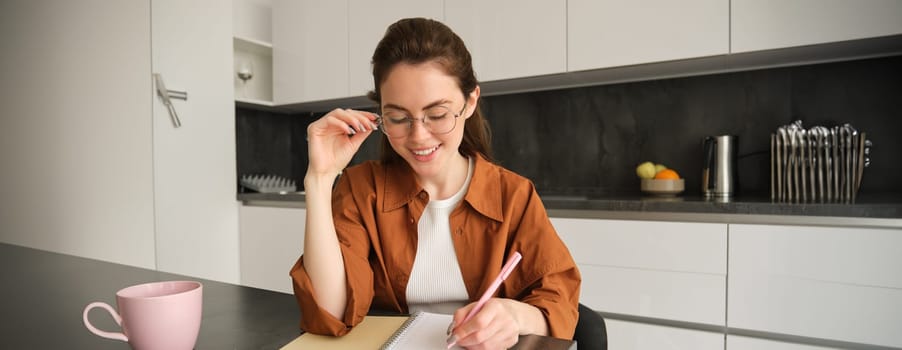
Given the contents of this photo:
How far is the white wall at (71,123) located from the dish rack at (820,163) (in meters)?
2.63

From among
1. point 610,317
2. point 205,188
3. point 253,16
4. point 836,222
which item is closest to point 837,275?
point 836,222

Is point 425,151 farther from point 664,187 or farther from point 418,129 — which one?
→ point 664,187

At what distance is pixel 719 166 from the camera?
200 centimetres

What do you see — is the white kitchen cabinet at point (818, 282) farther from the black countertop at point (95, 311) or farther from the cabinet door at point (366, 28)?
the cabinet door at point (366, 28)

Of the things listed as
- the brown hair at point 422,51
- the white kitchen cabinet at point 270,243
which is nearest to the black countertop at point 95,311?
the brown hair at point 422,51

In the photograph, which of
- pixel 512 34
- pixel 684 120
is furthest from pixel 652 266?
pixel 512 34

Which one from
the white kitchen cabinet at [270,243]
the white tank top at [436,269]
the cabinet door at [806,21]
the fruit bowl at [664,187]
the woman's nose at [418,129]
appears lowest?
the white kitchen cabinet at [270,243]

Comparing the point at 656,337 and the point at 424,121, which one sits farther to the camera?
the point at 656,337

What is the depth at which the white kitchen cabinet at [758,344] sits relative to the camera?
1.60m

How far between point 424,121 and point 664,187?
1.49 meters

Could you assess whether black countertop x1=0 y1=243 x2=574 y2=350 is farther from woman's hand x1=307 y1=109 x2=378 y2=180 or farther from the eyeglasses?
the eyeglasses

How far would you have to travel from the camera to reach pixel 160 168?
228cm

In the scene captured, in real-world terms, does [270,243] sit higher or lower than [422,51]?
lower

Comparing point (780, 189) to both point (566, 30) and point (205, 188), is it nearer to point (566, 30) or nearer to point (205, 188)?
point (566, 30)
